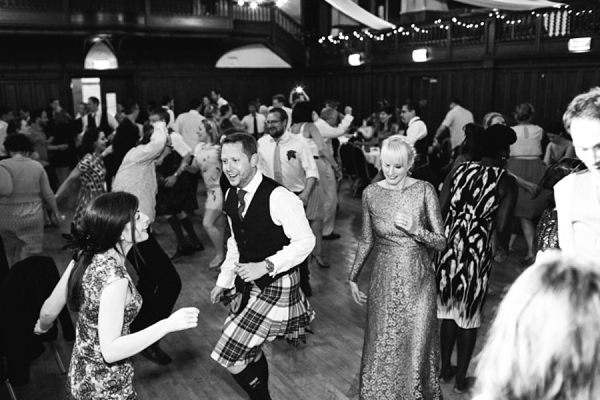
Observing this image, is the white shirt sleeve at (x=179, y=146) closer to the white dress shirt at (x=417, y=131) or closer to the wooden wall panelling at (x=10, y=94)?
the white dress shirt at (x=417, y=131)

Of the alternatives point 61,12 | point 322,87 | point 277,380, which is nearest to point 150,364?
point 277,380

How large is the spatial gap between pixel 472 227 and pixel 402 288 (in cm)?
63

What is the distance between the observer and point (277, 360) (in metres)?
4.22

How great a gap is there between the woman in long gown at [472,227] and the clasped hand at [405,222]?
0.61 m

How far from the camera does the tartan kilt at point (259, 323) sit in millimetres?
2961

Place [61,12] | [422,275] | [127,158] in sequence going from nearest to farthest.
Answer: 1. [422,275]
2. [127,158]
3. [61,12]

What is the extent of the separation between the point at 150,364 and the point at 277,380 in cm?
94

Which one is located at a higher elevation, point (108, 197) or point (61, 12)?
point (61, 12)

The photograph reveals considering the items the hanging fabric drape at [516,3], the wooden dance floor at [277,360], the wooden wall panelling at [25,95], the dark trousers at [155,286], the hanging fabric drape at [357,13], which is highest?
the hanging fabric drape at [357,13]

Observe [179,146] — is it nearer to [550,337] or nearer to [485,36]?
[550,337]

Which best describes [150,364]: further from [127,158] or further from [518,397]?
[518,397]

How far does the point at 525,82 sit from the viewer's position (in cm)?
1090

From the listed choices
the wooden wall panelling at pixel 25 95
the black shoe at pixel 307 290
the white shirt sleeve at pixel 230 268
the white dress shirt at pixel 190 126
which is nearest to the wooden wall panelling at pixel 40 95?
the wooden wall panelling at pixel 25 95

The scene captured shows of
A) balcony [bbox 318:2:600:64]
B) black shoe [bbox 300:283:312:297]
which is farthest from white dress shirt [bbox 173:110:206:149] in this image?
balcony [bbox 318:2:600:64]
